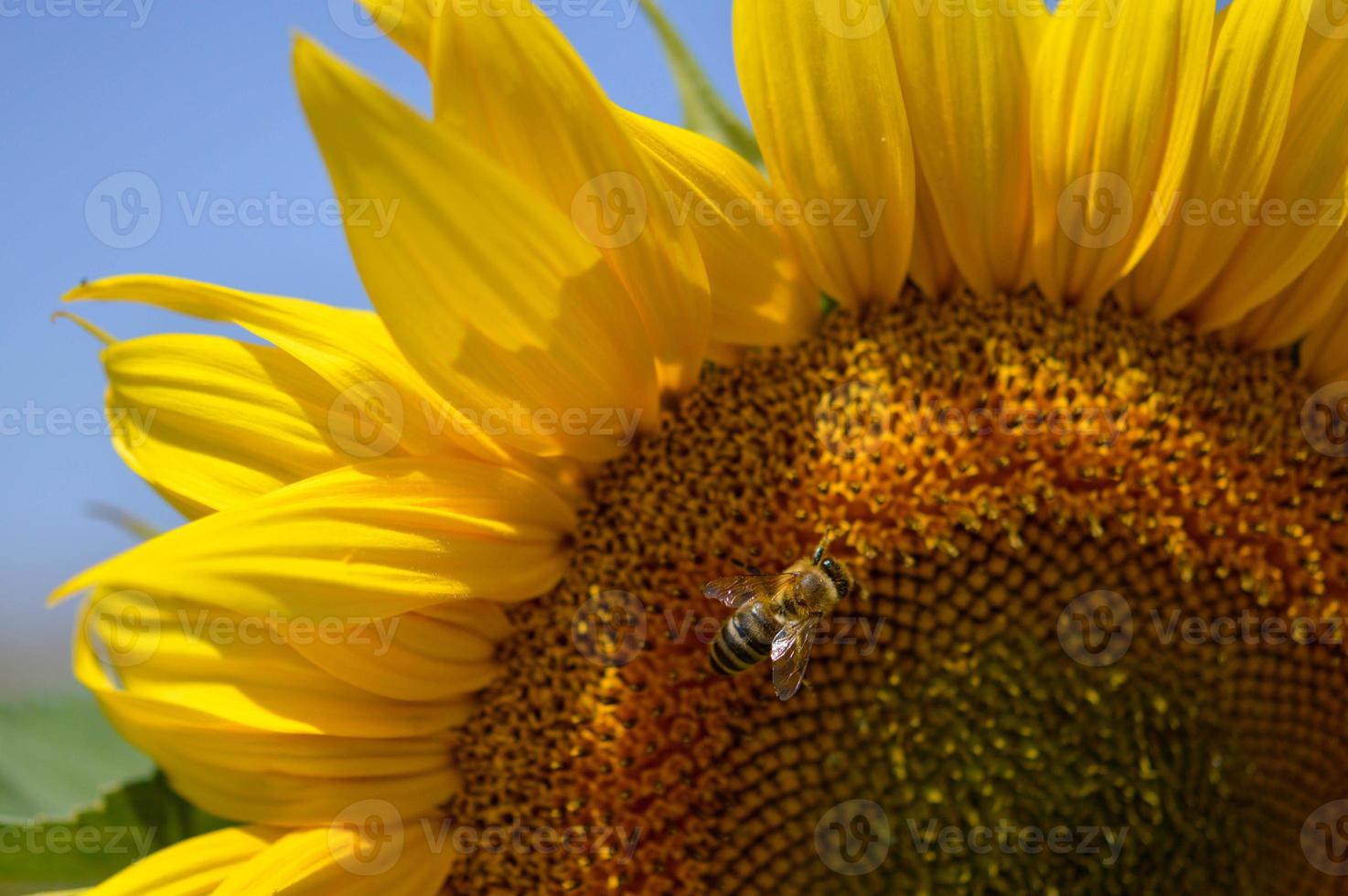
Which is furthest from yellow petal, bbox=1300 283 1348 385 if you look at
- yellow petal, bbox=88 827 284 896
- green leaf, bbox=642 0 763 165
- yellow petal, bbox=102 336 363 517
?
yellow petal, bbox=88 827 284 896

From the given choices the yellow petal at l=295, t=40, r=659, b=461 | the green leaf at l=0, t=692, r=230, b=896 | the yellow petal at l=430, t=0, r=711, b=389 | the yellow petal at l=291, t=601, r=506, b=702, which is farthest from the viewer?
the green leaf at l=0, t=692, r=230, b=896

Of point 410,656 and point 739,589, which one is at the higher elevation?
point 739,589

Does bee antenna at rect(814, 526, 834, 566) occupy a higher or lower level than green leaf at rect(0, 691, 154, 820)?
higher

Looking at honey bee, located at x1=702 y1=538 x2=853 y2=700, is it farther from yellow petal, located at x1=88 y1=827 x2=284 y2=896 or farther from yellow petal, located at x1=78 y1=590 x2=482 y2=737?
yellow petal, located at x1=88 y1=827 x2=284 y2=896

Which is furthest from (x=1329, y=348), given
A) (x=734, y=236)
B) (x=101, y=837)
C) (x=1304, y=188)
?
(x=101, y=837)

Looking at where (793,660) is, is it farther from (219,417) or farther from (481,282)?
(219,417)

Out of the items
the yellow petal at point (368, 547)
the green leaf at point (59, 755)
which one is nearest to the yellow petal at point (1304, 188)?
the yellow petal at point (368, 547)

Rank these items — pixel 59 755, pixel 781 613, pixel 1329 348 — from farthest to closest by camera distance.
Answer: pixel 59 755, pixel 1329 348, pixel 781 613
